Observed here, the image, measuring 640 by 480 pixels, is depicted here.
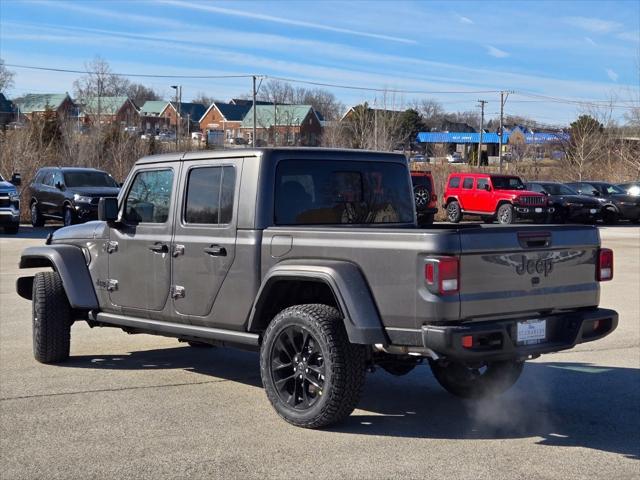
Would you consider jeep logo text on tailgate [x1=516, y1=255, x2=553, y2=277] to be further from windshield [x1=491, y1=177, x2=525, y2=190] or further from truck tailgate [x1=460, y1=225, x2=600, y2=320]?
windshield [x1=491, y1=177, x2=525, y2=190]

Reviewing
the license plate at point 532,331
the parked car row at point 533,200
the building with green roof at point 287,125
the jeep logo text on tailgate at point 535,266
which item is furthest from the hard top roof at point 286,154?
the building with green roof at point 287,125

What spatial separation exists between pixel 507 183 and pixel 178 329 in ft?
92.9

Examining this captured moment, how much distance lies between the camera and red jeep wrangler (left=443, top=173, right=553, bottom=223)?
32812mm

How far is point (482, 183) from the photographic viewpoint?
33938 mm

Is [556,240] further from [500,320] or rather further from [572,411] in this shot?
[572,411]

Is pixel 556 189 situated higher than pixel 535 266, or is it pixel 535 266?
pixel 556 189

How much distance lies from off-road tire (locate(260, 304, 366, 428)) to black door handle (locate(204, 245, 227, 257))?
797 mm

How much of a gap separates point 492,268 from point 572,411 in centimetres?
181

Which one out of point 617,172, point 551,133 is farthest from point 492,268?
point 551,133

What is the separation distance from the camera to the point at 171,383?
7684 millimetres

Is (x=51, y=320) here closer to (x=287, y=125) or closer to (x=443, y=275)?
(x=443, y=275)

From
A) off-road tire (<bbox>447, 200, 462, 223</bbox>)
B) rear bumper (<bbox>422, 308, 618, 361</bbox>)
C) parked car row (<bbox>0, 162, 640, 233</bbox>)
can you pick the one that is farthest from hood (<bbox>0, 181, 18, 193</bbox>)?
rear bumper (<bbox>422, 308, 618, 361</bbox>)

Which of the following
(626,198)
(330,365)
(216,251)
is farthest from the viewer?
(626,198)

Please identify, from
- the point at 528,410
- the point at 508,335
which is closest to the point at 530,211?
the point at 528,410
